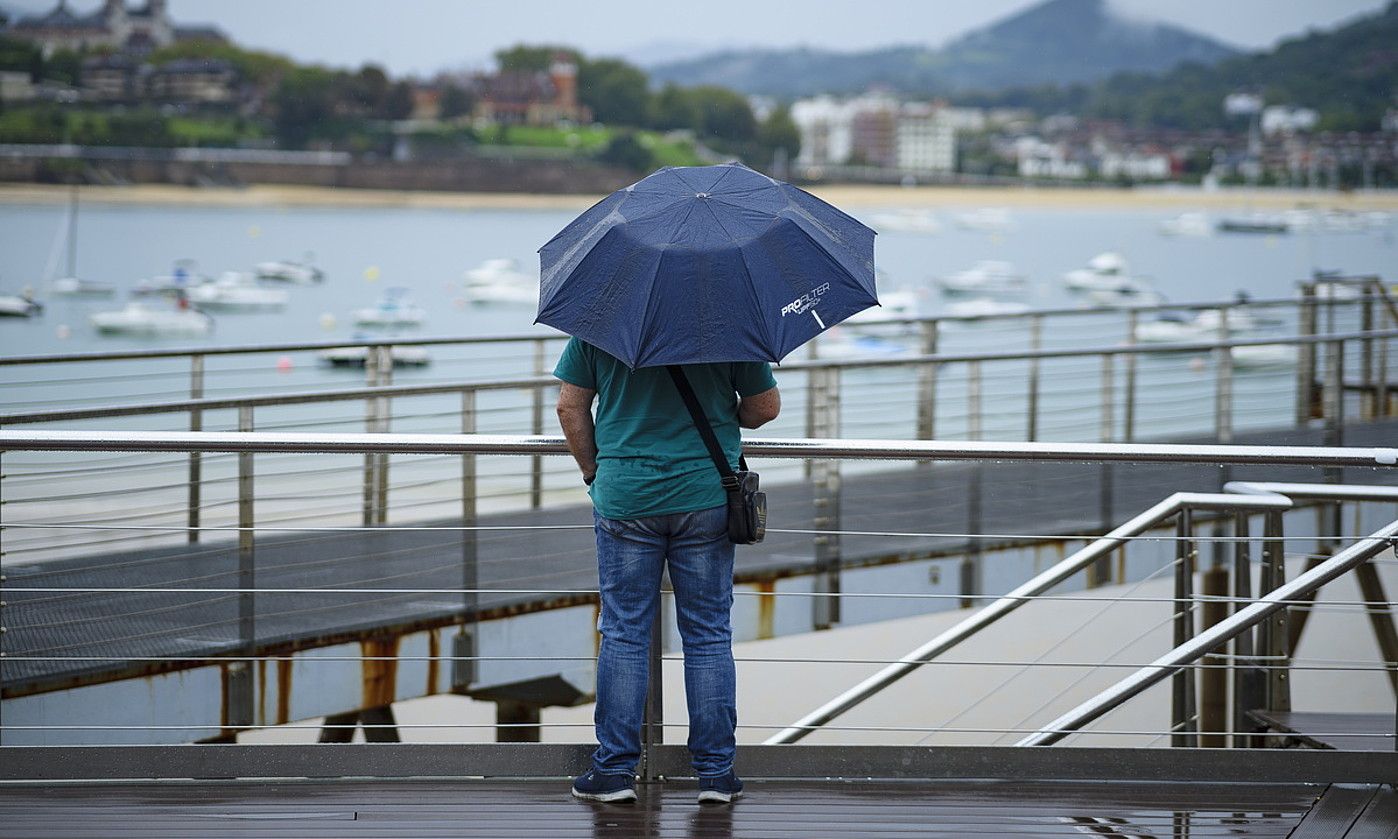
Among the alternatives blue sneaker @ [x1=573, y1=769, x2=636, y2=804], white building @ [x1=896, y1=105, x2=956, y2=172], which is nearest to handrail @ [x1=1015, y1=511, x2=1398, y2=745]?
blue sneaker @ [x1=573, y1=769, x2=636, y2=804]

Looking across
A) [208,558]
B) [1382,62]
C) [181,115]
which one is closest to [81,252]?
[181,115]

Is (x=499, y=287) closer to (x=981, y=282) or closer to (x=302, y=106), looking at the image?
(x=302, y=106)

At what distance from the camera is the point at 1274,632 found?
4.04m

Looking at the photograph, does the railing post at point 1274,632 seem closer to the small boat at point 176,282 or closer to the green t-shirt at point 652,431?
the green t-shirt at point 652,431

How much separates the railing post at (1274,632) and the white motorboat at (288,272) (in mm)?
68086

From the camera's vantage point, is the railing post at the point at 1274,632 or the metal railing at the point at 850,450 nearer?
the metal railing at the point at 850,450

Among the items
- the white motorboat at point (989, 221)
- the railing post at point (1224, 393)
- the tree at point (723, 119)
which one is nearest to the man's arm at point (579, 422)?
the railing post at point (1224, 393)

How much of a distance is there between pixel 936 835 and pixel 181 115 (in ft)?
205

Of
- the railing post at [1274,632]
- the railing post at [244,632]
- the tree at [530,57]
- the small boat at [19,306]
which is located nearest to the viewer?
the railing post at [1274,632]

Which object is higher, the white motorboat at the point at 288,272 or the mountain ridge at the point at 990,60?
the mountain ridge at the point at 990,60

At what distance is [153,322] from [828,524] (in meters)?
53.6

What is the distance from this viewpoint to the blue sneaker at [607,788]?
3.14 meters

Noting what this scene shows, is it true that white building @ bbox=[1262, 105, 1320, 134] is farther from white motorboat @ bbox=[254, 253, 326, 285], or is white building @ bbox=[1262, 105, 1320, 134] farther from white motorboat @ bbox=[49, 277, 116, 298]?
white motorboat @ bbox=[49, 277, 116, 298]

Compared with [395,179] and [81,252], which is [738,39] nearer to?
[395,179]
